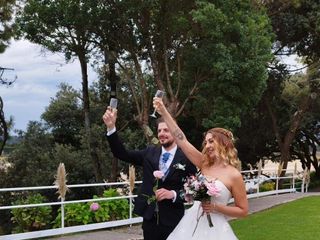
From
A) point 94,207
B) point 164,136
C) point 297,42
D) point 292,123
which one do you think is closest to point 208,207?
point 164,136

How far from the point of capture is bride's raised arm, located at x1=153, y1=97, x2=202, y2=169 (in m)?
4.44

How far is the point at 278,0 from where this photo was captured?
20.7 m

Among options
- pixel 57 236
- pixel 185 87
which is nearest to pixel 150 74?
pixel 185 87

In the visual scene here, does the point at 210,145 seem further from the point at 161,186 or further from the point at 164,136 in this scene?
the point at 161,186

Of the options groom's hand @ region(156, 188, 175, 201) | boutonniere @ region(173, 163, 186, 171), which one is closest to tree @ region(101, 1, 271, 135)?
boutonniere @ region(173, 163, 186, 171)

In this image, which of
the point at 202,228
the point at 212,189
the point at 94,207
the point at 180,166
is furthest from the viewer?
the point at 94,207

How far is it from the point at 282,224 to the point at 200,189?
28.7ft

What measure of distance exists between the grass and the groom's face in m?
6.03

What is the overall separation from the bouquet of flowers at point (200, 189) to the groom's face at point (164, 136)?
0.60 m

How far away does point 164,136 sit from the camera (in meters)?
4.79

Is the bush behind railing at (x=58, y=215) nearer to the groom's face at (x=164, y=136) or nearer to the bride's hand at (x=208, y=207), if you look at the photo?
the groom's face at (x=164, y=136)

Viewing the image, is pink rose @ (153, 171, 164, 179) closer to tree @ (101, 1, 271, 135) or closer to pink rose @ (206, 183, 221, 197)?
pink rose @ (206, 183, 221, 197)

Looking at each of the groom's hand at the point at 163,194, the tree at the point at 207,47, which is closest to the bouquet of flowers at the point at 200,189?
the groom's hand at the point at 163,194

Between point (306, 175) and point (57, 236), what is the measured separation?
1546cm
